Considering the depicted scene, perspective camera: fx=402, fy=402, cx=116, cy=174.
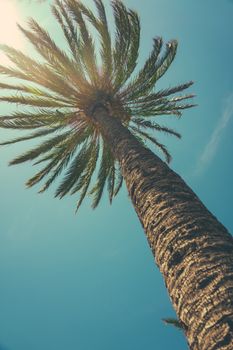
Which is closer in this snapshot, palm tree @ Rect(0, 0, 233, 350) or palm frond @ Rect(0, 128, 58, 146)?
palm tree @ Rect(0, 0, 233, 350)

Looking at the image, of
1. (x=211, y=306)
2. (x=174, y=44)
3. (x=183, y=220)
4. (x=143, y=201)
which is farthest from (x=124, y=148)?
(x=174, y=44)

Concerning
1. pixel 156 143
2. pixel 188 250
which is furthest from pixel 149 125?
pixel 188 250

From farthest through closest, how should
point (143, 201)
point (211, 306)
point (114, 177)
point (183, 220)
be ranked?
1. point (114, 177)
2. point (143, 201)
3. point (183, 220)
4. point (211, 306)

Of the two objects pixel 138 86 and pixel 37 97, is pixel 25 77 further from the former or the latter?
pixel 138 86

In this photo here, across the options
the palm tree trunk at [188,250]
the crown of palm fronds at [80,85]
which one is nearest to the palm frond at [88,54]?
the crown of palm fronds at [80,85]

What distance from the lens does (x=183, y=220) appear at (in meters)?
4.85

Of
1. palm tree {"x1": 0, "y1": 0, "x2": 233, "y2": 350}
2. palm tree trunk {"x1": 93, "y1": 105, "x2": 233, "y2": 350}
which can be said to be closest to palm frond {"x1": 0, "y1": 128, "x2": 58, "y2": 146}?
palm tree {"x1": 0, "y1": 0, "x2": 233, "y2": 350}

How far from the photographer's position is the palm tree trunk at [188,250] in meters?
3.36

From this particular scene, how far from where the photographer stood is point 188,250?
4.28 m

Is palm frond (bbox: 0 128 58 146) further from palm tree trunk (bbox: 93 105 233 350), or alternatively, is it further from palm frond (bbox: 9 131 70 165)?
palm tree trunk (bbox: 93 105 233 350)

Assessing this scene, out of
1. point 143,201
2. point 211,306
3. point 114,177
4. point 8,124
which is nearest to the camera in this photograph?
point 211,306

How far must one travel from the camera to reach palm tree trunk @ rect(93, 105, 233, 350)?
11.0ft

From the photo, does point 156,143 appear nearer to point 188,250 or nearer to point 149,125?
point 149,125

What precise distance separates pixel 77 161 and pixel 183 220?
8.88 m
